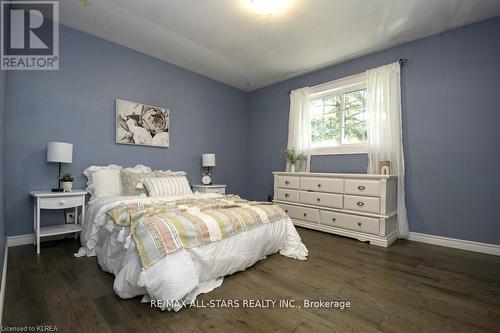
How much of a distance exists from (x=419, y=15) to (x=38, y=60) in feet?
14.7

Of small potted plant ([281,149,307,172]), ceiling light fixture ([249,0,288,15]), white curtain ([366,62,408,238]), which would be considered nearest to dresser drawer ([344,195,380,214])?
white curtain ([366,62,408,238])

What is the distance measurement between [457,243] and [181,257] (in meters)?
3.25

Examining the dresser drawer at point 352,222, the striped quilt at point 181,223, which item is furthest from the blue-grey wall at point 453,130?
the striped quilt at point 181,223

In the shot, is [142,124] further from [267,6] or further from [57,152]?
[267,6]

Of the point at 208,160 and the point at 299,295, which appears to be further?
the point at 208,160

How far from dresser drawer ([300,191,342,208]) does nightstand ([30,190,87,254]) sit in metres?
3.00

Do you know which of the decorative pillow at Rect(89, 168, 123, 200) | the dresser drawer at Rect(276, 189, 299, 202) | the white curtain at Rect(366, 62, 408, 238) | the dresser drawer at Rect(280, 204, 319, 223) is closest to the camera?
the decorative pillow at Rect(89, 168, 123, 200)

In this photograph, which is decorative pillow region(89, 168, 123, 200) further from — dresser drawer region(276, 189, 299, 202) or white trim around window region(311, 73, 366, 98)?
white trim around window region(311, 73, 366, 98)

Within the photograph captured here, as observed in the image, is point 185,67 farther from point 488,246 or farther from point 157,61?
point 488,246

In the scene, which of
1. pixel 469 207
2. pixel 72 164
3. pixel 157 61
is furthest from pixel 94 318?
pixel 469 207

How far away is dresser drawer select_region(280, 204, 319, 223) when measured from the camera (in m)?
3.45

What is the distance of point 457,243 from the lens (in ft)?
8.98

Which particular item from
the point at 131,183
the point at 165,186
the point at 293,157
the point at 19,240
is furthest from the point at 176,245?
the point at 293,157

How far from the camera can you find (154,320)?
1.38 m
